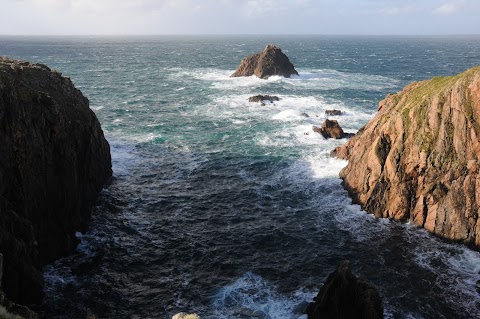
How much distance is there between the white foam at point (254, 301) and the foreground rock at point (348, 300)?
2.47 meters

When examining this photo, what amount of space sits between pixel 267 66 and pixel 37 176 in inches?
4302

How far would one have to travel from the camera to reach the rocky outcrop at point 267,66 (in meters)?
136

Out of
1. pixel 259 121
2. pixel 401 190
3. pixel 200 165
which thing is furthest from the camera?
pixel 259 121

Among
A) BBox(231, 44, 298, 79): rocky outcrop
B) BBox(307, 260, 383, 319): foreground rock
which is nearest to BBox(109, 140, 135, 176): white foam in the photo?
BBox(307, 260, 383, 319): foreground rock

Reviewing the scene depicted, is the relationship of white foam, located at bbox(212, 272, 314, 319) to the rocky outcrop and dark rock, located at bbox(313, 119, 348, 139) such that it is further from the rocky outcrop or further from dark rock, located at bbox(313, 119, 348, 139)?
the rocky outcrop

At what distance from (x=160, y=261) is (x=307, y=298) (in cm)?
1395

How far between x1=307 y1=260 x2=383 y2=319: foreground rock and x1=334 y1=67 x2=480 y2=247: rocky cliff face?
16.4m

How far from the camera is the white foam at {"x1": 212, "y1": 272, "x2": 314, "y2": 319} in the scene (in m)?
30.8

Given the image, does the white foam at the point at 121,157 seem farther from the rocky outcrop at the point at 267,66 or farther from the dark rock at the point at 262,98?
the rocky outcrop at the point at 267,66

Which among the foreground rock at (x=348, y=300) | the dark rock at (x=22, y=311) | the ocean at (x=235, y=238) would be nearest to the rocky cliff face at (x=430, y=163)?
the ocean at (x=235, y=238)

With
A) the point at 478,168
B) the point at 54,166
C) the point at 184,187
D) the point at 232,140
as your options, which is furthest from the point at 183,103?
the point at 478,168

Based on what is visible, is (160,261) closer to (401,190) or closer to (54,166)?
(54,166)

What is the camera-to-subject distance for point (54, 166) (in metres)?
38.5

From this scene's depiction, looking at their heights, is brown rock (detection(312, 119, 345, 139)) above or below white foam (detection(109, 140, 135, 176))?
above
